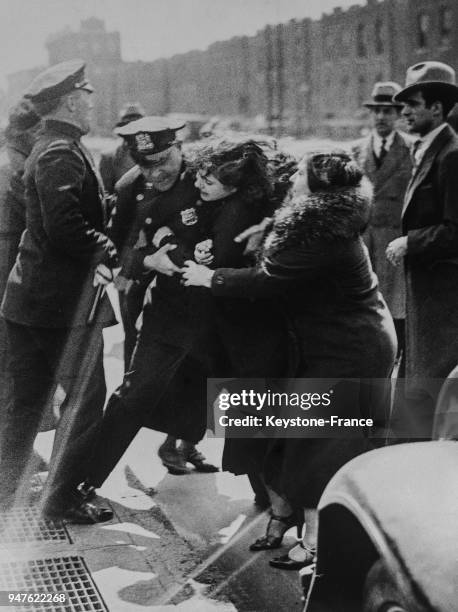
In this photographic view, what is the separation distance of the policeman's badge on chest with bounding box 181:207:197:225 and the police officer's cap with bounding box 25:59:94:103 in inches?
19.7

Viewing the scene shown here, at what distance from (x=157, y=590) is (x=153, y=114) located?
4.98 feet

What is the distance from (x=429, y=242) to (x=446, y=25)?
68 centimetres

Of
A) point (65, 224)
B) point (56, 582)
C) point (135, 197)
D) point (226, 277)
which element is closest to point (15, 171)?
point (65, 224)

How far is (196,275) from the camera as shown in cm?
350

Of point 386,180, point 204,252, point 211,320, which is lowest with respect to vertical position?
point 211,320

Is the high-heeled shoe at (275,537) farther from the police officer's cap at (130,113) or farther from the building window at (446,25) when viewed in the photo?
the building window at (446,25)

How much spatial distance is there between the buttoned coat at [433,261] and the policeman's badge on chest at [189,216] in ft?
A: 2.25

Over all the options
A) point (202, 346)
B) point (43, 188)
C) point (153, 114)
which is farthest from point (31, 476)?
point (153, 114)

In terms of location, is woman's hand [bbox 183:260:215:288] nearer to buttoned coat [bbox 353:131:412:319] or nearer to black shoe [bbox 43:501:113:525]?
buttoned coat [bbox 353:131:412:319]

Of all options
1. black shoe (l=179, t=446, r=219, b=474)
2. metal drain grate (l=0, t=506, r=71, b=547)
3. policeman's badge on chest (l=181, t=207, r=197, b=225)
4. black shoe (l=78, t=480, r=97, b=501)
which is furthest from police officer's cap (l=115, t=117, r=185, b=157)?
metal drain grate (l=0, t=506, r=71, b=547)

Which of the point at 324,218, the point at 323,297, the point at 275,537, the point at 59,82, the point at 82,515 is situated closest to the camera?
the point at 324,218

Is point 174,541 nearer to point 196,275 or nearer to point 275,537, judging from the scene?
point 275,537

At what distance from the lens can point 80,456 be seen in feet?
12.2

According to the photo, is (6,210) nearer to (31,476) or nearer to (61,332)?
(61,332)
